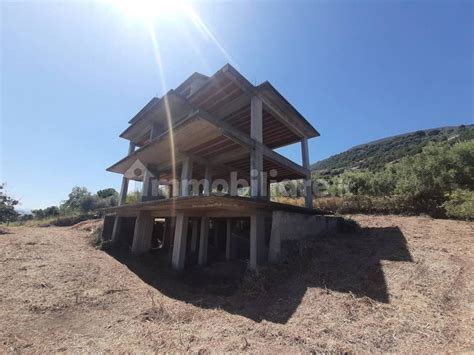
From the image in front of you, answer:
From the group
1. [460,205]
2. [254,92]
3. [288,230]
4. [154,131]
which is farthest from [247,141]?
[460,205]

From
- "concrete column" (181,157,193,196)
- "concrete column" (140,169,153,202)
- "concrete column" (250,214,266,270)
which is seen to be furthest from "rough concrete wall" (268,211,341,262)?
"concrete column" (140,169,153,202)

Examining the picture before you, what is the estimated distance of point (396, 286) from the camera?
4.60m

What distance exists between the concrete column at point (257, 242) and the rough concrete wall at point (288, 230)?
0.28 meters

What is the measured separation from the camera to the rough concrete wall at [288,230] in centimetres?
685

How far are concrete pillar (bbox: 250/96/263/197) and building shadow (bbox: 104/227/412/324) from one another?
2.41 metres

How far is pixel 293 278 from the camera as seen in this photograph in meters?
5.79

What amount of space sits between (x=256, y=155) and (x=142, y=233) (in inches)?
269

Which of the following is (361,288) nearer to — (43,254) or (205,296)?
(205,296)

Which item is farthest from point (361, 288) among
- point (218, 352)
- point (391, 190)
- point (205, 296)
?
point (391, 190)

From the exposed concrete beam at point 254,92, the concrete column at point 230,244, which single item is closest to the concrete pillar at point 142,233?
the concrete column at point 230,244

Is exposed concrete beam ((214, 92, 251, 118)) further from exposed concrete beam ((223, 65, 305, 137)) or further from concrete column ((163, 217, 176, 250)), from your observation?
concrete column ((163, 217, 176, 250))

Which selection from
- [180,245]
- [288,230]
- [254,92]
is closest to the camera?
[288,230]

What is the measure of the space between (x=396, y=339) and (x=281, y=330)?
1672mm

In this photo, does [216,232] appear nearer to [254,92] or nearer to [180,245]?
[180,245]
